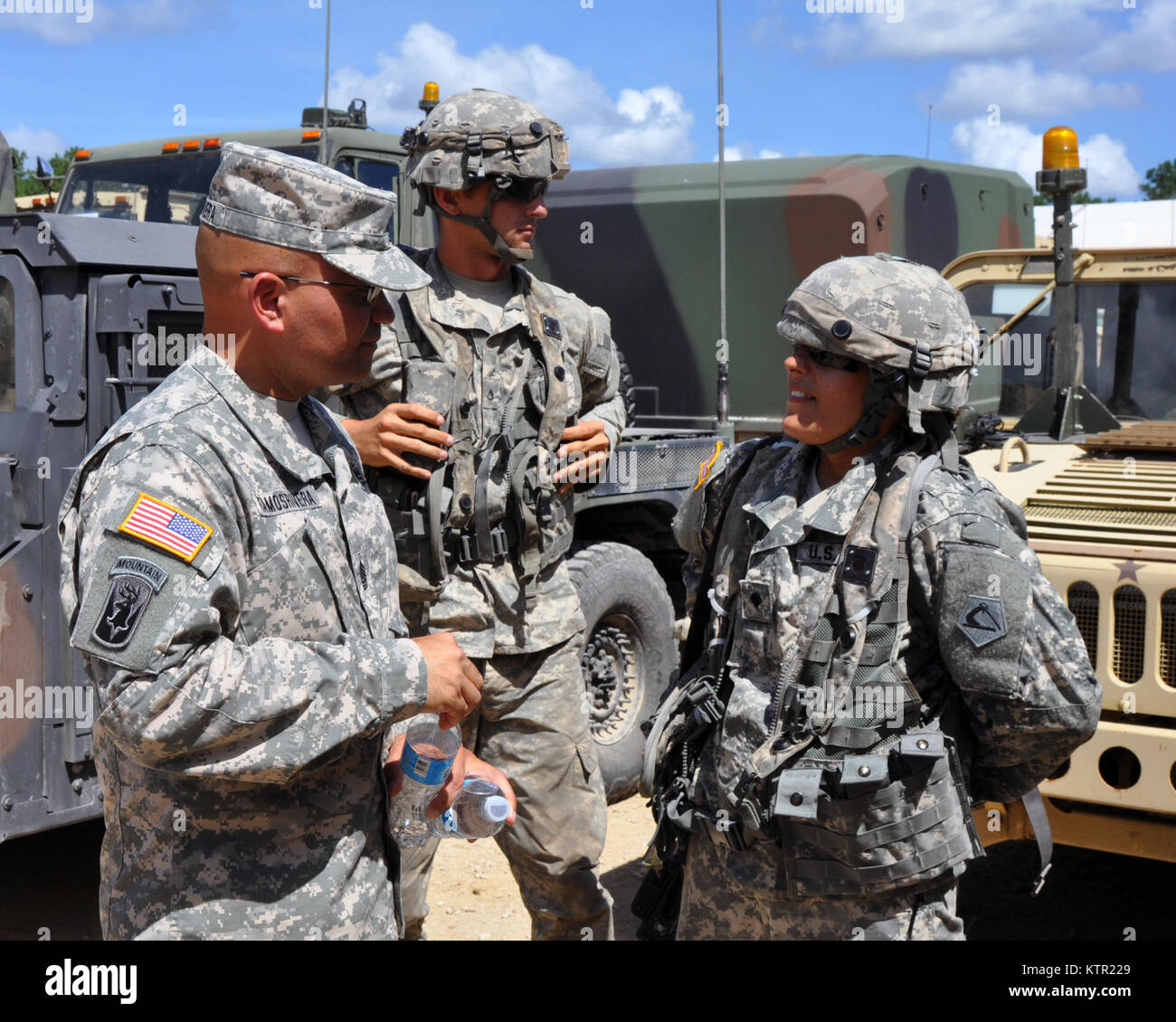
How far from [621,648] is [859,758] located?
3.10 meters

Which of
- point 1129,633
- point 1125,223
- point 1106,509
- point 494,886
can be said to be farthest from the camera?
point 1125,223

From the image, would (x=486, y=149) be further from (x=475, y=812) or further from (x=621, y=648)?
(x=621, y=648)

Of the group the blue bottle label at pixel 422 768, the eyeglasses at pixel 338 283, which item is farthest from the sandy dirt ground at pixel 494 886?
the eyeglasses at pixel 338 283

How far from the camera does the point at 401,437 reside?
9.68ft

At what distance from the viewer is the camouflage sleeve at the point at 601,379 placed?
11.3 ft

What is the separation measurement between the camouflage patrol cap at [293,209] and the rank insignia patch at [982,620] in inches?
41.1

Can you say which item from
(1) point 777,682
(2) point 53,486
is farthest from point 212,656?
(2) point 53,486

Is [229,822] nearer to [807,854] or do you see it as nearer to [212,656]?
[212,656]

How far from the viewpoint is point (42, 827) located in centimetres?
355

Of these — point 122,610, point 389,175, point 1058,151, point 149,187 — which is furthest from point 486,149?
point 149,187

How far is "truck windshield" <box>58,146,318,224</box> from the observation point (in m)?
6.00

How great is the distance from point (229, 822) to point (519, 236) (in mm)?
1819

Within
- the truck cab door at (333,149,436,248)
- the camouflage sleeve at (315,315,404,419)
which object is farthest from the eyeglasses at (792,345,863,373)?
the truck cab door at (333,149,436,248)

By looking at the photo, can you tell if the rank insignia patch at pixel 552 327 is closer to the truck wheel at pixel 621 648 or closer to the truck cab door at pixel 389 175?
the truck wheel at pixel 621 648
